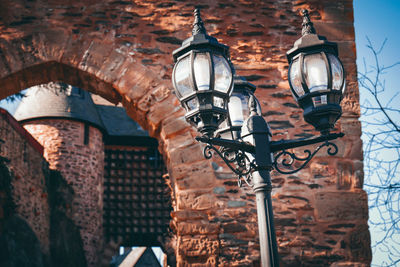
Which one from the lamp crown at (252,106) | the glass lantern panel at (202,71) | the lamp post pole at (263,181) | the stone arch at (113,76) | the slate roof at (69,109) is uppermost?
the slate roof at (69,109)

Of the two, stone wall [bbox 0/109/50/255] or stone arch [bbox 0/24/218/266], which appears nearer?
stone arch [bbox 0/24/218/266]

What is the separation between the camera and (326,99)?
2615 mm

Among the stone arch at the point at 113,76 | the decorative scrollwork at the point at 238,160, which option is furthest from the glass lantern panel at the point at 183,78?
the stone arch at the point at 113,76

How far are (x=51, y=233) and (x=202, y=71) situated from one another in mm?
10166

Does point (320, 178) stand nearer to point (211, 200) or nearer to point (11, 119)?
point (211, 200)

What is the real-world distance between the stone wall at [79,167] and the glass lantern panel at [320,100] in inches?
410

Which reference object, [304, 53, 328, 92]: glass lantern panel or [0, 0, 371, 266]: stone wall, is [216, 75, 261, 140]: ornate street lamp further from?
→ [0, 0, 371, 266]: stone wall

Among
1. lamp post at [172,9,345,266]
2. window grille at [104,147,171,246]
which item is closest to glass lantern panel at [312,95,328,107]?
lamp post at [172,9,345,266]

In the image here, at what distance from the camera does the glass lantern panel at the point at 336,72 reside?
2.63 metres

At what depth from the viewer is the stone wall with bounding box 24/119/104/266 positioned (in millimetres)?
12297

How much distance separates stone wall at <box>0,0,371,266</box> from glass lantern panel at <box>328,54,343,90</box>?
1.79 meters

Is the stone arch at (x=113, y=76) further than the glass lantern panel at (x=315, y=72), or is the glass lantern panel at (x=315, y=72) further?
the stone arch at (x=113, y=76)

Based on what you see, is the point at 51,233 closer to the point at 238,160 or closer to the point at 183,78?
the point at 238,160

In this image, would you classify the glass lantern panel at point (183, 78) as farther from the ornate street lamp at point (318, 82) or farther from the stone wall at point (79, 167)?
the stone wall at point (79, 167)
